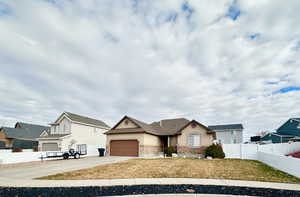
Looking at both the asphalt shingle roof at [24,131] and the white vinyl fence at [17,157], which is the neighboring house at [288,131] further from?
the asphalt shingle roof at [24,131]

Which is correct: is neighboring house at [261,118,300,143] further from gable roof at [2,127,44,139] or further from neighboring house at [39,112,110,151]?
gable roof at [2,127,44,139]

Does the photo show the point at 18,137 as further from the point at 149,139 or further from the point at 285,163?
the point at 285,163

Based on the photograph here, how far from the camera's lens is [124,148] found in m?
24.0

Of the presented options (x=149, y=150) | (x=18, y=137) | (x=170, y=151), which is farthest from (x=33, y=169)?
(x=18, y=137)

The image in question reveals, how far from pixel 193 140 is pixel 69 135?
18662mm

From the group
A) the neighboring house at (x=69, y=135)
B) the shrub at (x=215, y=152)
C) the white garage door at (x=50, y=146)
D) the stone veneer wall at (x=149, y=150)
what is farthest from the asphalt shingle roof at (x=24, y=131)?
the shrub at (x=215, y=152)

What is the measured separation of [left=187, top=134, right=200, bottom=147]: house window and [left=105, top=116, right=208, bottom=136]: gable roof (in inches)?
67.8

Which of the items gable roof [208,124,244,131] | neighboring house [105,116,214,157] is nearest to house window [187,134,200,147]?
neighboring house [105,116,214,157]

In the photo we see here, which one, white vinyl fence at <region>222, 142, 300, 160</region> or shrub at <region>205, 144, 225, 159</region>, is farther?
shrub at <region>205, 144, 225, 159</region>

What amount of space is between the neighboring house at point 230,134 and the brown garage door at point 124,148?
88.1 ft

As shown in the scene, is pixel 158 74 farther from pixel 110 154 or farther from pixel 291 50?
pixel 110 154

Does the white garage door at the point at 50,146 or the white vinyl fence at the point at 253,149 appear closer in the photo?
the white vinyl fence at the point at 253,149

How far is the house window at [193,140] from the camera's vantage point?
22.3 m

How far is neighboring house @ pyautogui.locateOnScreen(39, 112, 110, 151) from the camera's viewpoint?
25.2 m
